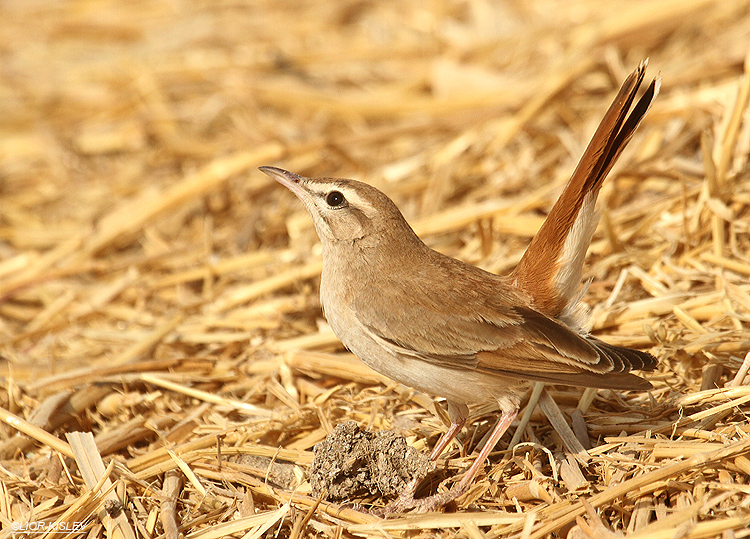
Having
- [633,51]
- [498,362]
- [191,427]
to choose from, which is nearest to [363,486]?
[498,362]

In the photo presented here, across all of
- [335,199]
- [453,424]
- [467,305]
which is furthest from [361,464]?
[335,199]

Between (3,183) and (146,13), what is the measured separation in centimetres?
333

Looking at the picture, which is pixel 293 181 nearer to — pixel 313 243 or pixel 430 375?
pixel 430 375

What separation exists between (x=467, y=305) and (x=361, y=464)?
89 centimetres

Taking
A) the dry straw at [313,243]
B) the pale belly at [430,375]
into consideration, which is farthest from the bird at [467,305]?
the dry straw at [313,243]

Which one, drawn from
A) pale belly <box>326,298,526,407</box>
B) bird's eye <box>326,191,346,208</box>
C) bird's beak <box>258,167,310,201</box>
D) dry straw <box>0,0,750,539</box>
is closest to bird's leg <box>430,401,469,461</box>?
dry straw <box>0,0,750,539</box>

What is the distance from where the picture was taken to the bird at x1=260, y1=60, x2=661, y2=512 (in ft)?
11.0

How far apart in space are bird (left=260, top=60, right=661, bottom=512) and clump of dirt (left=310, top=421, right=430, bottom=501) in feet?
0.28

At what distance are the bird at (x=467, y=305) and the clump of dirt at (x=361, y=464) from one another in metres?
0.08

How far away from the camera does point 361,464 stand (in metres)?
3.41

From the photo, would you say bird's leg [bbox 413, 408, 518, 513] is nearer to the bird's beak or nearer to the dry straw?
the dry straw

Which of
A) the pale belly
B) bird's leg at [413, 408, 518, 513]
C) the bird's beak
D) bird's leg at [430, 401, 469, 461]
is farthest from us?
the bird's beak

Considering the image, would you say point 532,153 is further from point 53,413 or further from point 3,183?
point 3,183

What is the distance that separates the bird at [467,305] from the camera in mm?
3354
